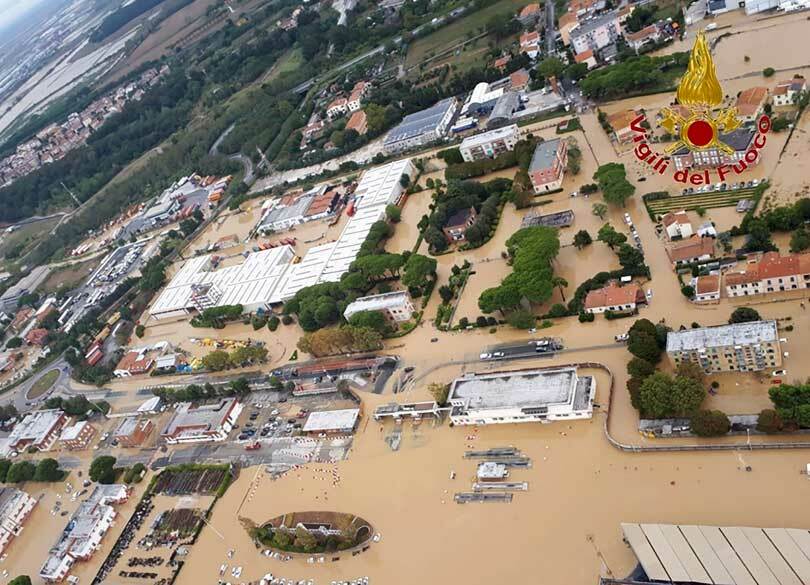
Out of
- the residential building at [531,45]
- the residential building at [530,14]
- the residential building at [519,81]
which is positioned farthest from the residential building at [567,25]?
the residential building at [530,14]

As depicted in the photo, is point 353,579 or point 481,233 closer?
point 353,579

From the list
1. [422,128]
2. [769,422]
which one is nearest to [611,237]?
[769,422]

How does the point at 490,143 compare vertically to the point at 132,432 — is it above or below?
above

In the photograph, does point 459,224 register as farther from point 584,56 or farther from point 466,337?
point 584,56

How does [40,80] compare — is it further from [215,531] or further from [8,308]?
[215,531]

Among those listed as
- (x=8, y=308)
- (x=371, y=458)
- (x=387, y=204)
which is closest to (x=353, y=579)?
(x=371, y=458)

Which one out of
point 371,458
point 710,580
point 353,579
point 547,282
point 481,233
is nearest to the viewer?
point 710,580

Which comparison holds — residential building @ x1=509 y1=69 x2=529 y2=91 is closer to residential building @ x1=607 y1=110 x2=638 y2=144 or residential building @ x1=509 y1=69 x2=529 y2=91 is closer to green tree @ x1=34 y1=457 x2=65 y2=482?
residential building @ x1=607 y1=110 x2=638 y2=144
